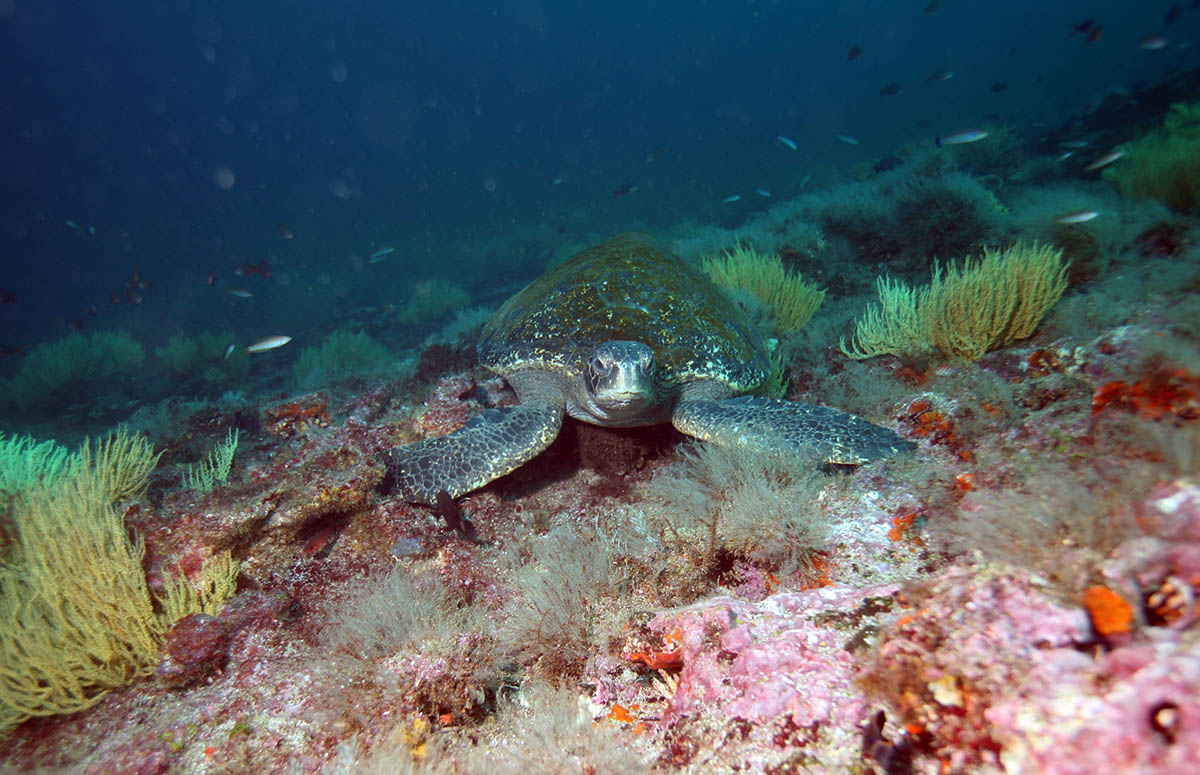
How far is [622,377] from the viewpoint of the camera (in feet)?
12.4

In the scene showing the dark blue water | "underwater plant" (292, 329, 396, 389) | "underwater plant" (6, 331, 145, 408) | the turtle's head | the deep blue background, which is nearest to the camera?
the turtle's head

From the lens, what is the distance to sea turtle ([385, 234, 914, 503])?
12.2 ft

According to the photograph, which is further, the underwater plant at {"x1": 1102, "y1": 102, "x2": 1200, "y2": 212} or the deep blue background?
the deep blue background

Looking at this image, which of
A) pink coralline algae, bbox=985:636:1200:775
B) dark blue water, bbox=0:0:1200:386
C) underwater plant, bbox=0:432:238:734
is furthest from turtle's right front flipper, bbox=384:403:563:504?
dark blue water, bbox=0:0:1200:386

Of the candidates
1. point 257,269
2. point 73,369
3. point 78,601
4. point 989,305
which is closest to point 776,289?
point 989,305

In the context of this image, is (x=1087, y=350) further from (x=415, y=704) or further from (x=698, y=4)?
(x=698, y=4)

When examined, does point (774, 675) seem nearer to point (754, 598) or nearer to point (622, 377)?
point (754, 598)

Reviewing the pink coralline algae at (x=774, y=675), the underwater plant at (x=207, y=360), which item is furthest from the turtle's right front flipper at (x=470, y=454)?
the underwater plant at (x=207, y=360)

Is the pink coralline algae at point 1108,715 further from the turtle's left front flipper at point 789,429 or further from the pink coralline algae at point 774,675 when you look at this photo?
the turtle's left front flipper at point 789,429

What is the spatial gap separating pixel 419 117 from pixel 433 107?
6.83 metres

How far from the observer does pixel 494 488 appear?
4.34m

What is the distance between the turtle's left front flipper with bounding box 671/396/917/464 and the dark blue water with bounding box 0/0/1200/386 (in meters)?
17.9

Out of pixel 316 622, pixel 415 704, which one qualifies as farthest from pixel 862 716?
pixel 316 622

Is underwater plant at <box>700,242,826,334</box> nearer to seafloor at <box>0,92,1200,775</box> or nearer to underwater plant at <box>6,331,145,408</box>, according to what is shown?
seafloor at <box>0,92,1200,775</box>
